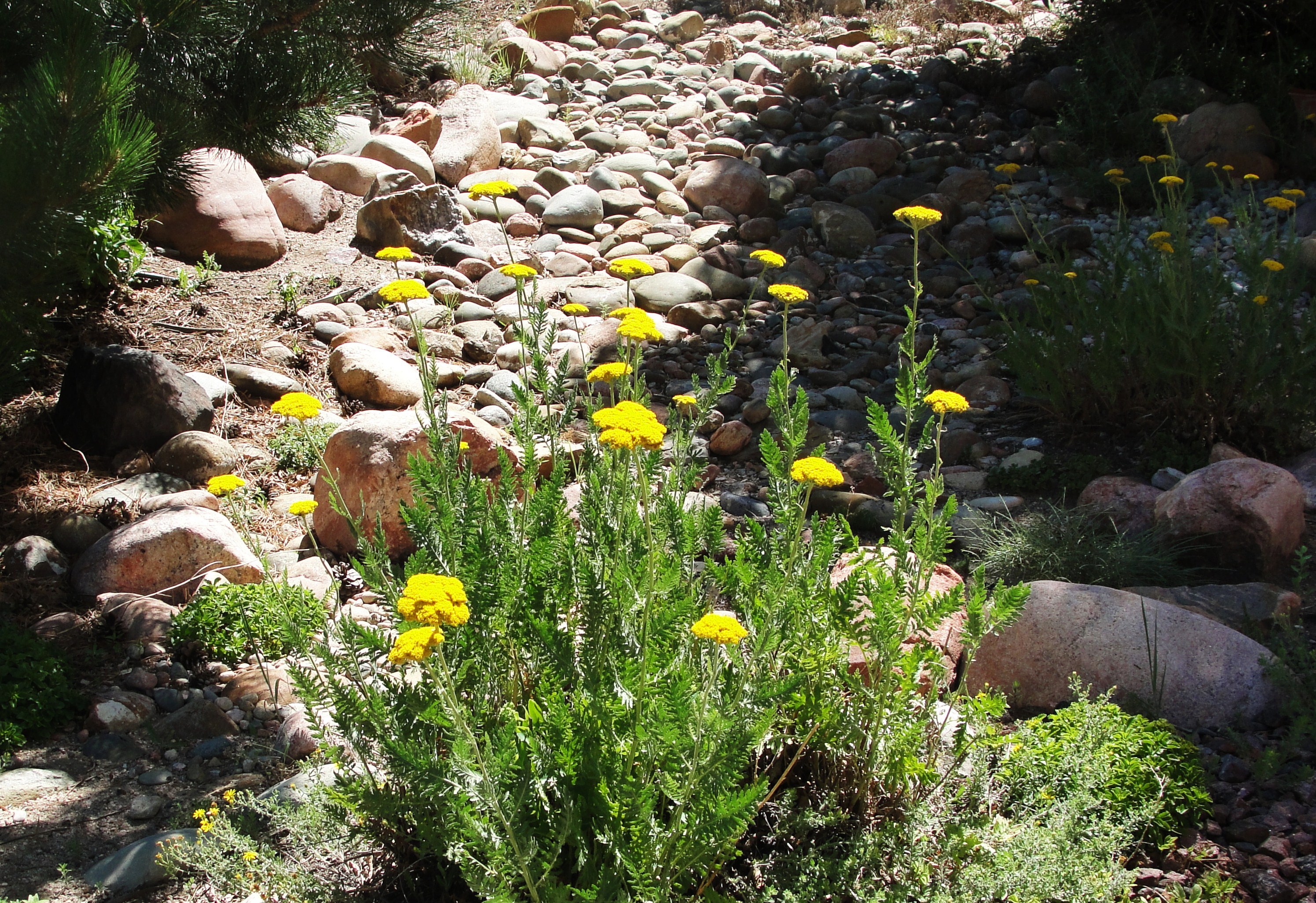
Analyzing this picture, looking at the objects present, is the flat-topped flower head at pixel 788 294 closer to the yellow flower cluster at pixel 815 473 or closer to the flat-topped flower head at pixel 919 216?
the flat-topped flower head at pixel 919 216

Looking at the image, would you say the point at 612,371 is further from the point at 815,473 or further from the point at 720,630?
the point at 720,630

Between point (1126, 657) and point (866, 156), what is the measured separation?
6161 mm

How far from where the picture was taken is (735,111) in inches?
382

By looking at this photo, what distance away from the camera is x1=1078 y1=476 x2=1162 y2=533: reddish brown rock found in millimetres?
4148

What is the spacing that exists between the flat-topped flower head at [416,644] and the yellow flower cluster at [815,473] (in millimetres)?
854

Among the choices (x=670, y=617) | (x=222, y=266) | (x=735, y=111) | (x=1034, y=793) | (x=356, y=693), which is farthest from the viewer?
(x=735, y=111)

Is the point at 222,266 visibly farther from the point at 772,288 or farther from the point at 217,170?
the point at 772,288

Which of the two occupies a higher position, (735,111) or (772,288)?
(772,288)

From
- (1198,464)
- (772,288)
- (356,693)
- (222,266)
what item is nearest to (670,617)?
(356,693)

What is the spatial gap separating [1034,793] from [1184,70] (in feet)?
26.6

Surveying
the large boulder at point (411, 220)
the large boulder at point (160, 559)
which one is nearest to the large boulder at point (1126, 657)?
the large boulder at point (160, 559)

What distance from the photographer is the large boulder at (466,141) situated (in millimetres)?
7863

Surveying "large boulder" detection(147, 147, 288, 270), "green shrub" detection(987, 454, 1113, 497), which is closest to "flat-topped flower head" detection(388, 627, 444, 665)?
"green shrub" detection(987, 454, 1113, 497)

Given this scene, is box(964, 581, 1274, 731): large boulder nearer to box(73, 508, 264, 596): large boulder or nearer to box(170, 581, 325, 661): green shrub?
box(170, 581, 325, 661): green shrub
